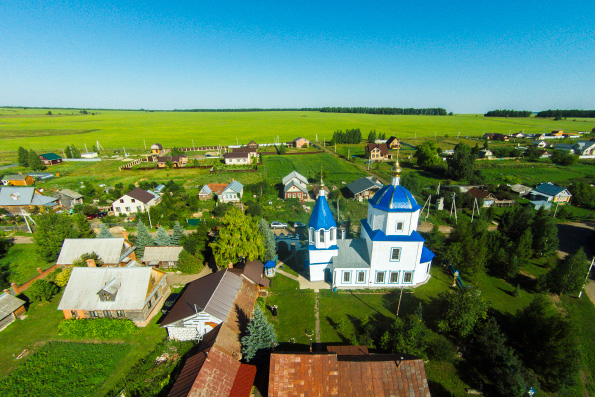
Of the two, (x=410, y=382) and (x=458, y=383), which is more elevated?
(x=410, y=382)

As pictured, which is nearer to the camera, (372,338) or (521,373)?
(521,373)

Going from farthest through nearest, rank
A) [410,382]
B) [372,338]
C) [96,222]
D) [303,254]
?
1. [96,222]
2. [303,254]
3. [372,338]
4. [410,382]

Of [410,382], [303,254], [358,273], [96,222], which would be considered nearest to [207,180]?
[96,222]

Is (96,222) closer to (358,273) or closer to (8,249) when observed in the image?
(8,249)

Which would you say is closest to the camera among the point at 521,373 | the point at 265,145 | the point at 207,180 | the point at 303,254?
the point at 521,373

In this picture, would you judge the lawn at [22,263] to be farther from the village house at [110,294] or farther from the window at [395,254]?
the window at [395,254]

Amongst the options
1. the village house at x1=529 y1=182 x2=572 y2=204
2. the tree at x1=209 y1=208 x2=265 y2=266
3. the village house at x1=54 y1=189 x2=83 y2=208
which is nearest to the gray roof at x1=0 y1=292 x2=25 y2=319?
the tree at x1=209 y1=208 x2=265 y2=266

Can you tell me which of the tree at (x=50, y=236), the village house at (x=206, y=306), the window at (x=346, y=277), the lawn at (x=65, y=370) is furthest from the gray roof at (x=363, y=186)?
the tree at (x=50, y=236)

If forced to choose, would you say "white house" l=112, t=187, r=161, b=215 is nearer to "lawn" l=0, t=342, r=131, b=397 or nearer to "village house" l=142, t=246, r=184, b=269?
"village house" l=142, t=246, r=184, b=269
